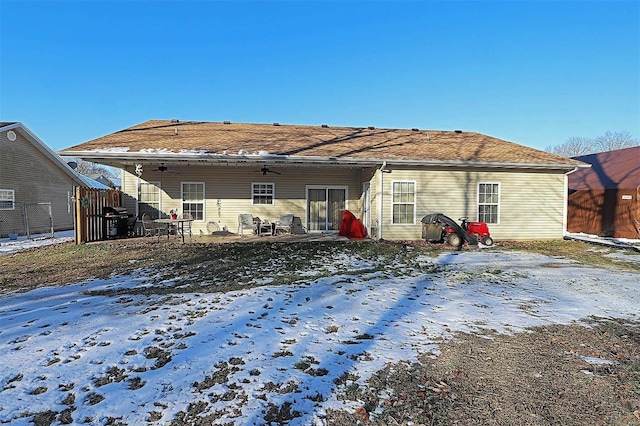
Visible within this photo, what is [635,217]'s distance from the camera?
48.5ft

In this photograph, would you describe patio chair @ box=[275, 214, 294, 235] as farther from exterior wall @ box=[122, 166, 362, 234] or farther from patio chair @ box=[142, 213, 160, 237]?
patio chair @ box=[142, 213, 160, 237]

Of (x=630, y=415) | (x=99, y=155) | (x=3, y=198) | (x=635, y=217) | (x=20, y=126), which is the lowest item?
(x=630, y=415)

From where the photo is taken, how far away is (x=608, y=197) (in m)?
16.0

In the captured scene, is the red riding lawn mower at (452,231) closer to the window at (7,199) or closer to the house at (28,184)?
the house at (28,184)

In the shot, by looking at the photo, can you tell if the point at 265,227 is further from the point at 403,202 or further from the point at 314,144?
the point at 403,202

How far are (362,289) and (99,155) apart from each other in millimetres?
8627

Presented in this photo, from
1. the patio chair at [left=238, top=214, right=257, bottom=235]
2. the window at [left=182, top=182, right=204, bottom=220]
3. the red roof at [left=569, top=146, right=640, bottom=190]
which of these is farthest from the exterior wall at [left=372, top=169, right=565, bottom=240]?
the window at [left=182, top=182, right=204, bottom=220]

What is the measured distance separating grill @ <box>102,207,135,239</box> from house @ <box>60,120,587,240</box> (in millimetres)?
782

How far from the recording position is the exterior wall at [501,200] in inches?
468

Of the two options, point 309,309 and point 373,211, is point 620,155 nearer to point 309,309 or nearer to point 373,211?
point 373,211

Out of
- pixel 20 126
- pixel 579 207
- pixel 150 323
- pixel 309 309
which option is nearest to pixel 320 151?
pixel 309 309

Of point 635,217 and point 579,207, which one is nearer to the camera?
point 635,217

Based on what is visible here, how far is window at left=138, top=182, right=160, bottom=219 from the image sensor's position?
13.0m

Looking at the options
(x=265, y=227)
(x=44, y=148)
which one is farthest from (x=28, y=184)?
(x=265, y=227)
